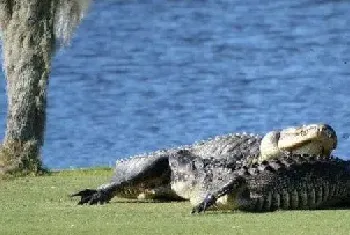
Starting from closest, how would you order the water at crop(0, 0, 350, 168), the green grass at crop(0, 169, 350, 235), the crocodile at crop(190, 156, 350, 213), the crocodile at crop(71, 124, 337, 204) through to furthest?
the green grass at crop(0, 169, 350, 235) → the crocodile at crop(190, 156, 350, 213) → the crocodile at crop(71, 124, 337, 204) → the water at crop(0, 0, 350, 168)

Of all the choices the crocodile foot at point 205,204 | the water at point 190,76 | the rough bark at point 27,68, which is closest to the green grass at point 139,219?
the crocodile foot at point 205,204

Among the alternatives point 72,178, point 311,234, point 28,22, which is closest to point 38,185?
point 72,178

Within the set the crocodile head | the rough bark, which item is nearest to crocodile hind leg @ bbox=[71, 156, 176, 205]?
the crocodile head

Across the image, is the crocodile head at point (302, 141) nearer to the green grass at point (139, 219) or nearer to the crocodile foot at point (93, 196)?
the green grass at point (139, 219)

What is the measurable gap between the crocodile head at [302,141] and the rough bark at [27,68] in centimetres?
186

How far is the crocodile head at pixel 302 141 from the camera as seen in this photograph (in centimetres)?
789

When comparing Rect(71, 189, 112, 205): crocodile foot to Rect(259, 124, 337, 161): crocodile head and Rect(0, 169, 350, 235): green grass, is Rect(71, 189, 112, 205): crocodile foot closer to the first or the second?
Rect(0, 169, 350, 235): green grass

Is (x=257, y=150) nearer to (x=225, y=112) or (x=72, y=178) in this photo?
(x=72, y=178)

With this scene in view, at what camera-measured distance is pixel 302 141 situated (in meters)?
8.01

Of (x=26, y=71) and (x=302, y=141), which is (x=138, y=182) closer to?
(x=302, y=141)

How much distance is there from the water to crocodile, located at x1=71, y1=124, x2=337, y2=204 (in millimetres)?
5058

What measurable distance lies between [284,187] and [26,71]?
2546mm

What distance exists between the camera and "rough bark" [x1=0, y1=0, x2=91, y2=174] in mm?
9555

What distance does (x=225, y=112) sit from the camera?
1781 centimetres
